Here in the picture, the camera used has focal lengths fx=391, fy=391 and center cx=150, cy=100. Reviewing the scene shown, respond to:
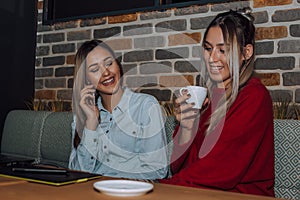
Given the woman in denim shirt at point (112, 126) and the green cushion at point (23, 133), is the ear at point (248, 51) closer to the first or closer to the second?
the woman in denim shirt at point (112, 126)

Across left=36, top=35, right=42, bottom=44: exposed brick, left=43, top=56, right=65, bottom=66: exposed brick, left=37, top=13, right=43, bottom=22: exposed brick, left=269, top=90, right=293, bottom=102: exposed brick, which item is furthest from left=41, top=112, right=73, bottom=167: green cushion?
left=269, top=90, right=293, bottom=102: exposed brick

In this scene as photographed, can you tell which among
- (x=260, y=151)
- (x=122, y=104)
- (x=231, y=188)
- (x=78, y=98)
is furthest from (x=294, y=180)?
(x=78, y=98)

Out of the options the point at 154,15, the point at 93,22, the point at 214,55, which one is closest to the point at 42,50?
the point at 93,22

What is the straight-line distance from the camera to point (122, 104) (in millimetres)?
1951

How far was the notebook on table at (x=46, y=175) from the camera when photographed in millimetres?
1196

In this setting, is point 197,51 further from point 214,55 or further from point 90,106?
point 90,106

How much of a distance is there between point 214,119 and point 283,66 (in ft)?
1.92

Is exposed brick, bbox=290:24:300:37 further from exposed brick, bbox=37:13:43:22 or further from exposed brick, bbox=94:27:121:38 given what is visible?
exposed brick, bbox=37:13:43:22

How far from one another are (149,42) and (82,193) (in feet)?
4.80

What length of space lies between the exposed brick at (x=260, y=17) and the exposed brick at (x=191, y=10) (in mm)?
284

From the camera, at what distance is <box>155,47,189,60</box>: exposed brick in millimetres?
2252

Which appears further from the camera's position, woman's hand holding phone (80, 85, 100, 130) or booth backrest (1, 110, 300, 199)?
woman's hand holding phone (80, 85, 100, 130)

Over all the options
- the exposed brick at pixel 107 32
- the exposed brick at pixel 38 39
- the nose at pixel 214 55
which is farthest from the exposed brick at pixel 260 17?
the exposed brick at pixel 38 39

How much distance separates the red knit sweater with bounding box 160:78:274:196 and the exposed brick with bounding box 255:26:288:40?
52 centimetres
